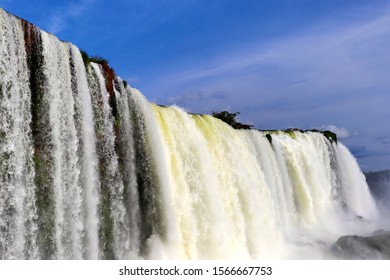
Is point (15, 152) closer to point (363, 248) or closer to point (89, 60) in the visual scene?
point (89, 60)

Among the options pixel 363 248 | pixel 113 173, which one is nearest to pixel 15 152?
pixel 113 173

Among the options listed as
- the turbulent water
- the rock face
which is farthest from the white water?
the rock face

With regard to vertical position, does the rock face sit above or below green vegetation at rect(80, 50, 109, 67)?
below

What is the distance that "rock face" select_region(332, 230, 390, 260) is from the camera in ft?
56.5

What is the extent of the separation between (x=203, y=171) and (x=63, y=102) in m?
5.24

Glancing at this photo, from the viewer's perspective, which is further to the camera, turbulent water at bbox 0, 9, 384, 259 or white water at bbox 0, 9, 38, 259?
turbulent water at bbox 0, 9, 384, 259

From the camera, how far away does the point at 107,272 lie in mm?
8227

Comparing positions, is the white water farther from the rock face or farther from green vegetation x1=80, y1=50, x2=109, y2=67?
the rock face

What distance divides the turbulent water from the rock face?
0.60 meters

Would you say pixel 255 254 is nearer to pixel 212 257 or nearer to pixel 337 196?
pixel 212 257

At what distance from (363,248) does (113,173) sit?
32.4 feet

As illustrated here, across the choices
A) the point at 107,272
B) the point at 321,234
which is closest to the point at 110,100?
the point at 107,272

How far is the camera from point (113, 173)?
12039 mm

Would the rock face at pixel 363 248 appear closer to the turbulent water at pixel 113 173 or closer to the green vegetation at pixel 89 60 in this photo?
the turbulent water at pixel 113 173
